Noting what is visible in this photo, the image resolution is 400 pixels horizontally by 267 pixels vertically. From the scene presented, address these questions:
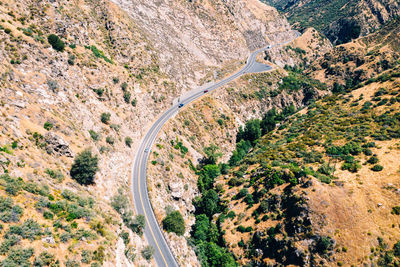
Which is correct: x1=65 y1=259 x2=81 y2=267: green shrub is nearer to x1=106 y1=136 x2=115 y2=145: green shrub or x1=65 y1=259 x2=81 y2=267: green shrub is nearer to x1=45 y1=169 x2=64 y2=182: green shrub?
x1=45 y1=169 x2=64 y2=182: green shrub

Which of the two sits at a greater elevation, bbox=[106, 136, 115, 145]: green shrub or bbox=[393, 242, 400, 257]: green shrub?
bbox=[393, 242, 400, 257]: green shrub

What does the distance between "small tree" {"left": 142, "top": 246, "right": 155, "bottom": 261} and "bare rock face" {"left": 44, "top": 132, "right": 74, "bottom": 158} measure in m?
21.4

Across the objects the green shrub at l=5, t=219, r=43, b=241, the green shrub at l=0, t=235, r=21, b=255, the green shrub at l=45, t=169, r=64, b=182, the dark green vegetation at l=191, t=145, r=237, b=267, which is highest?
the green shrub at l=0, t=235, r=21, b=255

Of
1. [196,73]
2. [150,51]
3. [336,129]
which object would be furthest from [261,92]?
[150,51]

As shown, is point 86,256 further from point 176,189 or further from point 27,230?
point 176,189

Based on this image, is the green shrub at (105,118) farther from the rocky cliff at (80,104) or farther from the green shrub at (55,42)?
the green shrub at (55,42)

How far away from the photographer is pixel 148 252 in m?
38.5

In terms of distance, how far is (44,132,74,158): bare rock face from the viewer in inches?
1464

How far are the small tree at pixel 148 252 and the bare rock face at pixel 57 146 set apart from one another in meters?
21.4

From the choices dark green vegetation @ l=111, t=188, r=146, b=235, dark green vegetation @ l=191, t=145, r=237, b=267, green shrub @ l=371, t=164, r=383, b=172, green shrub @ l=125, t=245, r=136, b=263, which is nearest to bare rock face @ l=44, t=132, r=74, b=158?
dark green vegetation @ l=111, t=188, r=146, b=235

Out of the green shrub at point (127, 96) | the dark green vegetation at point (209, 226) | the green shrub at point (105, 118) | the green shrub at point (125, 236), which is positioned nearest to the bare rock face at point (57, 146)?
the green shrub at point (105, 118)

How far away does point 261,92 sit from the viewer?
106062 mm

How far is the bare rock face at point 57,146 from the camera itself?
37188 mm

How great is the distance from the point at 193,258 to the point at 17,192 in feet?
113
